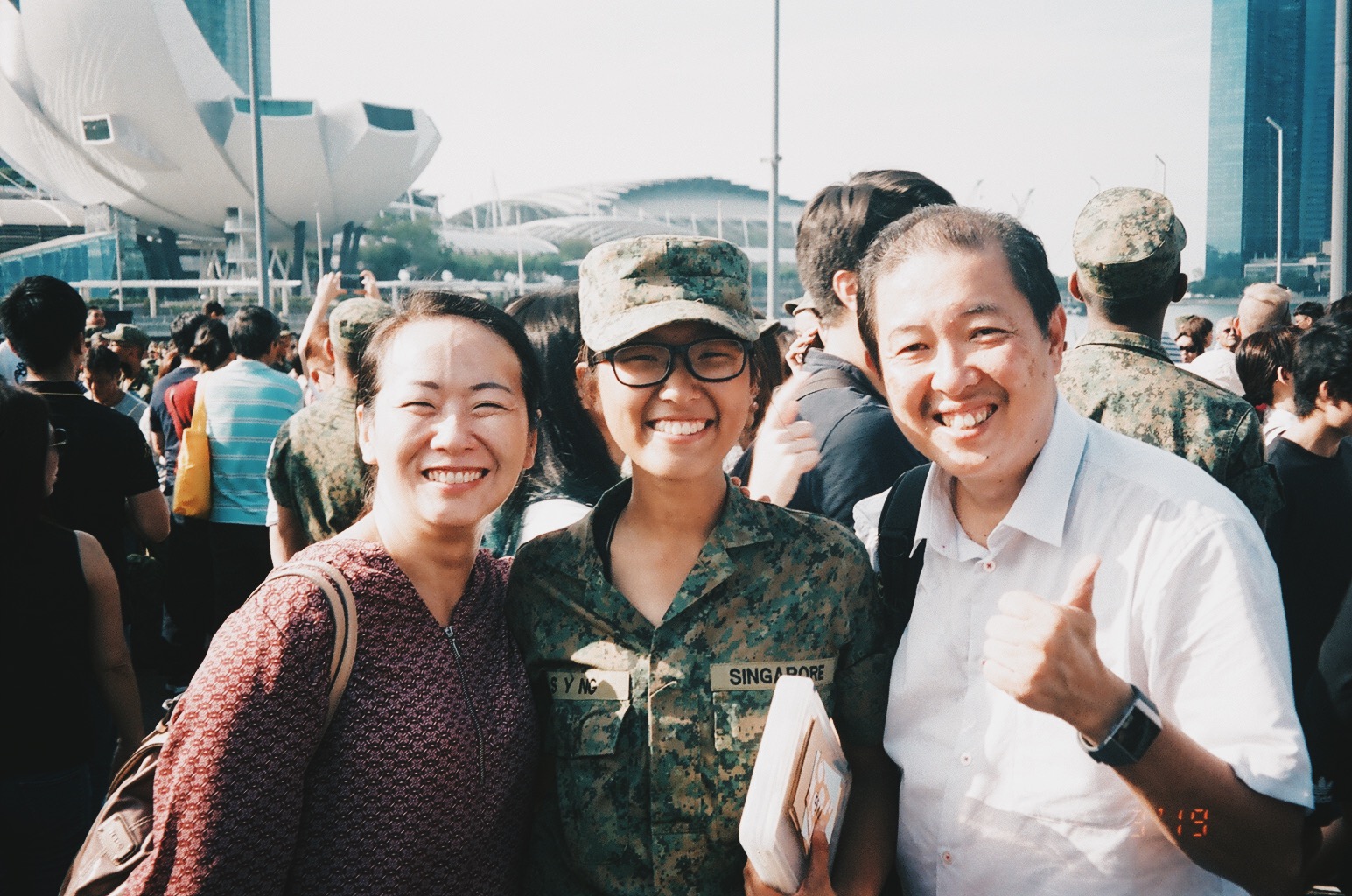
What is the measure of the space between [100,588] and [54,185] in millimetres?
61585

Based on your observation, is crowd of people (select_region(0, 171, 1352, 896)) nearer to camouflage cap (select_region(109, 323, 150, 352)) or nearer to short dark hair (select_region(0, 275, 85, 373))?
short dark hair (select_region(0, 275, 85, 373))

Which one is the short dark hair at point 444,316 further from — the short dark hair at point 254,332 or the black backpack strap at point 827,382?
the short dark hair at point 254,332

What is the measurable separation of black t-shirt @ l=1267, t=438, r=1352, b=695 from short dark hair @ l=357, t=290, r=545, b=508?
2.75 metres

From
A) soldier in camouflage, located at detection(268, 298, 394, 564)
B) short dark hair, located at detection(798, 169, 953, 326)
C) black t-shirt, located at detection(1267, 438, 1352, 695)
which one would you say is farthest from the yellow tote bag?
black t-shirt, located at detection(1267, 438, 1352, 695)

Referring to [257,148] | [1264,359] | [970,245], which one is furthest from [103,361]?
[257,148]

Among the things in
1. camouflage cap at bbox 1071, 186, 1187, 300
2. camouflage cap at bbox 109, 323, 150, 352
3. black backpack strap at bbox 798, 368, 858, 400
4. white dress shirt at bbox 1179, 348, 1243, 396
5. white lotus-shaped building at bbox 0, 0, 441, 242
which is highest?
white lotus-shaped building at bbox 0, 0, 441, 242

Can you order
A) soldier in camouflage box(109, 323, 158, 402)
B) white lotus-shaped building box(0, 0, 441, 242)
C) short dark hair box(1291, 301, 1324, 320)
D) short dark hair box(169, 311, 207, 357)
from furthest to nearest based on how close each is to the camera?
white lotus-shaped building box(0, 0, 441, 242)
short dark hair box(1291, 301, 1324, 320)
short dark hair box(169, 311, 207, 357)
soldier in camouflage box(109, 323, 158, 402)

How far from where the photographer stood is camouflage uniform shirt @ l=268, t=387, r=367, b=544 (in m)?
Result: 3.47

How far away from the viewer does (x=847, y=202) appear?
283 cm

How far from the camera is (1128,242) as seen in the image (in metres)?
2.79

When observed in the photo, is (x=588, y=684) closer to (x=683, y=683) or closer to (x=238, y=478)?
(x=683, y=683)

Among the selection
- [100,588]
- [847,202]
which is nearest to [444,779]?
[100,588]

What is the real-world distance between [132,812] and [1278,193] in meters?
14.2

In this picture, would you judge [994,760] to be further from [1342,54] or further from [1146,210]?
[1342,54]
